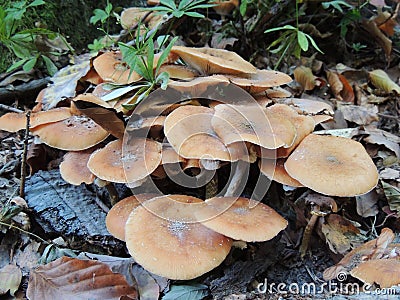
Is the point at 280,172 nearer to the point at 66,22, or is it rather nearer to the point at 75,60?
the point at 75,60

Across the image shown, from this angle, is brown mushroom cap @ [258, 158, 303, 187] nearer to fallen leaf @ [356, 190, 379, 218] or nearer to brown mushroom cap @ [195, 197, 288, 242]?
brown mushroom cap @ [195, 197, 288, 242]

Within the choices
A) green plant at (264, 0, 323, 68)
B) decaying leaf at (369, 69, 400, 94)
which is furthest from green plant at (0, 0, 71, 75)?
decaying leaf at (369, 69, 400, 94)

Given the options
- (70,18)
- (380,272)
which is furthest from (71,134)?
(70,18)

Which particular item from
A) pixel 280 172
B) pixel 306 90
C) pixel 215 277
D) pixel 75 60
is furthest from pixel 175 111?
pixel 306 90

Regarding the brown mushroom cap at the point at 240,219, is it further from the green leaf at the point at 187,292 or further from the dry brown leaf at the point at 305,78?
the dry brown leaf at the point at 305,78

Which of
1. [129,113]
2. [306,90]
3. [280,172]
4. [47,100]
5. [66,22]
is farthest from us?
[66,22]

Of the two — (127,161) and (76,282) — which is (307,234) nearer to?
(127,161)
